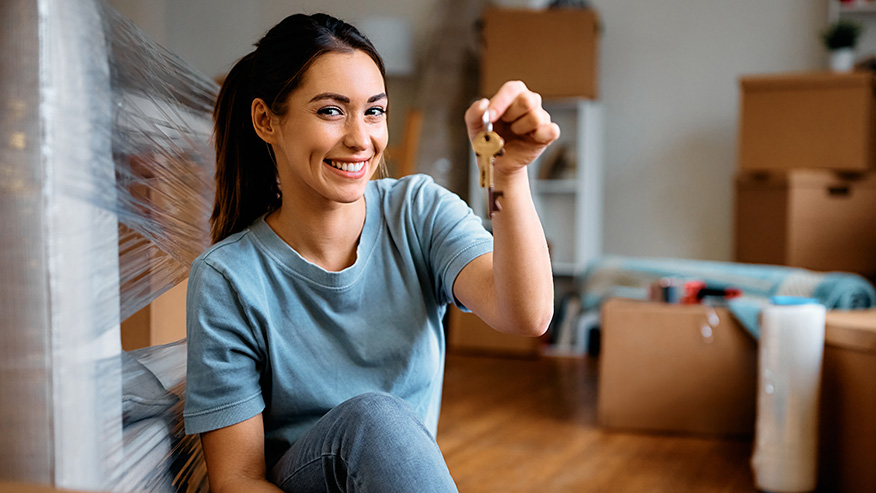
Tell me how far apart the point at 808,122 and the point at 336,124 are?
260 centimetres

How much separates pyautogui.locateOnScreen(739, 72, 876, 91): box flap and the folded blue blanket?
82cm

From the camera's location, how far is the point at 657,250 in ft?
12.7

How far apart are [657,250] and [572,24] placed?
1212 mm

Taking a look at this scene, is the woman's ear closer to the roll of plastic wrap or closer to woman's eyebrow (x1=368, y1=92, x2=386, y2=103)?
woman's eyebrow (x1=368, y1=92, x2=386, y2=103)

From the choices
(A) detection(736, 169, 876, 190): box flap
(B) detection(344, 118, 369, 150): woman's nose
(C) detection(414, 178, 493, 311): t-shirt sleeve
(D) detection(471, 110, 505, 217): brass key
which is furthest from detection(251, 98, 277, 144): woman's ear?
(A) detection(736, 169, 876, 190): box flap

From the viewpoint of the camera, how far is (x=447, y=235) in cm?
99

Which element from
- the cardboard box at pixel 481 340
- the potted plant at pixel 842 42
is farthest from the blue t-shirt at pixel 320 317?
the potted plant at pixel 842 42

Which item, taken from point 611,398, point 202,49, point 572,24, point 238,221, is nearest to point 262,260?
point 238,221

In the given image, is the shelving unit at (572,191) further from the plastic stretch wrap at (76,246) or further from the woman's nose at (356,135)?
the plastic stretch wrap at (76,246)

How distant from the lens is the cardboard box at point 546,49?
11.2 feet

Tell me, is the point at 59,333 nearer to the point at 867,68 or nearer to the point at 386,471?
the point at 386,471

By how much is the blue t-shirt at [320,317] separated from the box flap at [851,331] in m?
1.10

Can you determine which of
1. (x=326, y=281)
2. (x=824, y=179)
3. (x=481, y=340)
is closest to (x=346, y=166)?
(x=326, y=281)

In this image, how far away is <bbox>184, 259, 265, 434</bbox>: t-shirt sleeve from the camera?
2.95 feet
